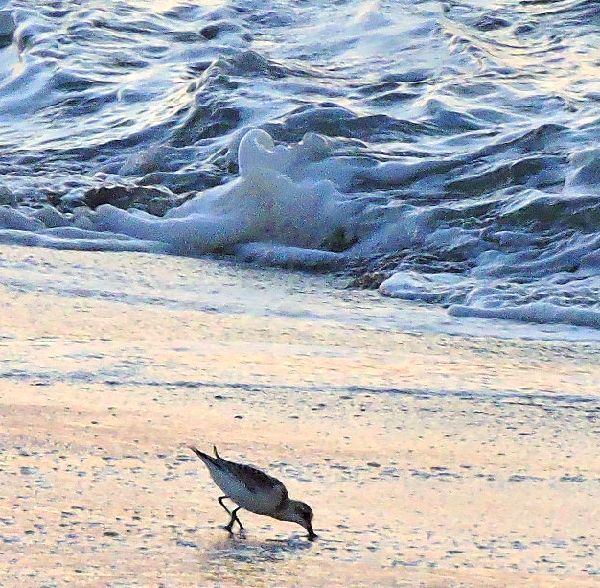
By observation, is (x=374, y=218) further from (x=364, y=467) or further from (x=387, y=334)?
(x=364, y=467)

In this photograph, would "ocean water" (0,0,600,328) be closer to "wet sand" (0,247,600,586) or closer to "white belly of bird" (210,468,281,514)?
"wet sand" (0,247,600,586)

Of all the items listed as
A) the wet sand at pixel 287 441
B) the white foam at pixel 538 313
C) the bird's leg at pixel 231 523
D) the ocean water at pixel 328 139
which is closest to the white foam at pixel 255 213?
the ocean water at pixel 328 139

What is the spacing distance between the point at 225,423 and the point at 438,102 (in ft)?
17.5

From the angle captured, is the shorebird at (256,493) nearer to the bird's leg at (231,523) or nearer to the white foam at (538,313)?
the bird's leg at (231,523)

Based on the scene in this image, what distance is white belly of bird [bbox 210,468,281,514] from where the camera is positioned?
8.03 feet

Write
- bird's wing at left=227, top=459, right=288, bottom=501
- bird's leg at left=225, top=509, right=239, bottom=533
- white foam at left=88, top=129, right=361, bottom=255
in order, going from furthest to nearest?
white foam at left=88, top=129, right=361, bottom=255
bird's leg at left=225, top=509, right=239, bottom=533
bird's wing at left=227, top=459, right=288, bottom=501

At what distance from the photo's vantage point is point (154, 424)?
10.5ft

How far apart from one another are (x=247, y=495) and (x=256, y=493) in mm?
17

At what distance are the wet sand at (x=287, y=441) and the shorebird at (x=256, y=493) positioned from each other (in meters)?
0.07

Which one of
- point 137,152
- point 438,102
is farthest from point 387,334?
point 438,102

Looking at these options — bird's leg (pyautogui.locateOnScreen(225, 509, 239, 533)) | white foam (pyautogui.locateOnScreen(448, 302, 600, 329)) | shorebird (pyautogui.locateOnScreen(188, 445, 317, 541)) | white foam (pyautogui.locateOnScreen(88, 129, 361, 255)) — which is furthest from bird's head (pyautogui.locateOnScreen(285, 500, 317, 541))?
white foam (pyautogui.locateOnScreen(88, 129, 361, 255))

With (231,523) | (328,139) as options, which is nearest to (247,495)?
(231,523)

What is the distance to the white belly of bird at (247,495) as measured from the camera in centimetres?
245

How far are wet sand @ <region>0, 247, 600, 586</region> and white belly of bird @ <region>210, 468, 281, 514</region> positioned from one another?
87 mm
